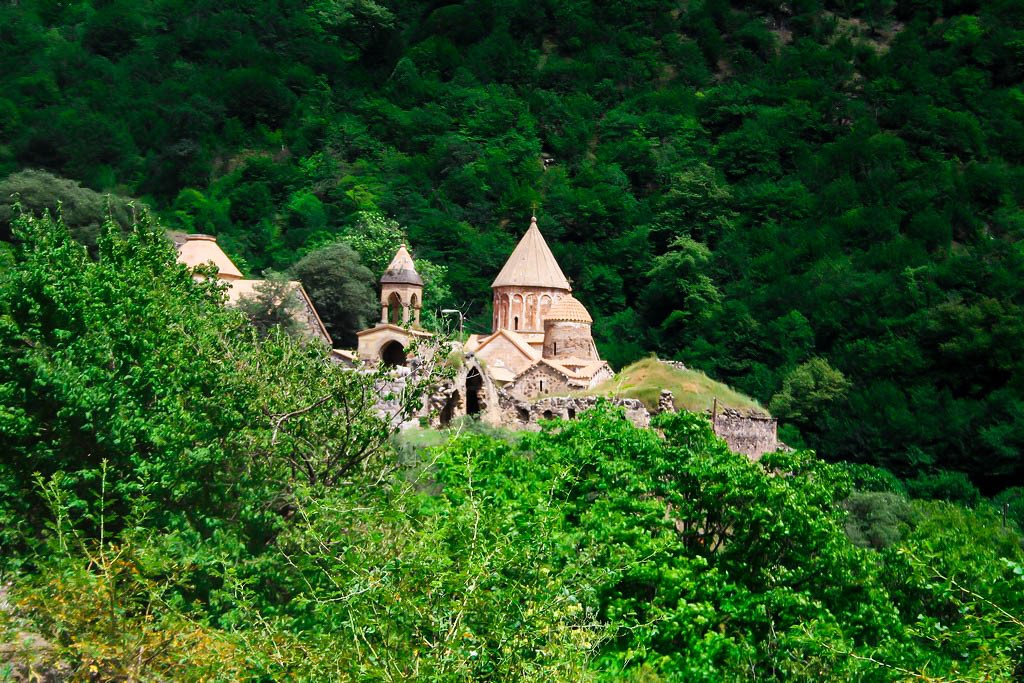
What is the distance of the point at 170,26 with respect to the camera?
2384 inches

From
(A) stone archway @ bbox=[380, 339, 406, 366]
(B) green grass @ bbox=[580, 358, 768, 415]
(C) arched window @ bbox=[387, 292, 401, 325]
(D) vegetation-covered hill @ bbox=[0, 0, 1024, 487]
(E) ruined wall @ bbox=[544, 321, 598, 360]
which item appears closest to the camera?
(B) green grass @ bbox=[580, 358, 768, 415]

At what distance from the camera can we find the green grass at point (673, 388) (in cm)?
2505

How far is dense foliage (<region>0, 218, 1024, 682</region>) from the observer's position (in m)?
6.73

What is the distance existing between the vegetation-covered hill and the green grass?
26.6 feet

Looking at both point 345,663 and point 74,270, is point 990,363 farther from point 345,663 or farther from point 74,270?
point 345,663

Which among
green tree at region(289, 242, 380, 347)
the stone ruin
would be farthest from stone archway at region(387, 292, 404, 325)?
the stone ruin

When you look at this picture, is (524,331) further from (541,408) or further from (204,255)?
(204,255)

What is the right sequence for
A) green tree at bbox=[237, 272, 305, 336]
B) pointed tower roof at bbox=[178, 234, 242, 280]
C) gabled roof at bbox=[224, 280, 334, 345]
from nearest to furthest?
green tree at bbox=[237, 272, 305, 336] → gabled roof at bbox=[224, 280, 334, 345] → pointed tower roof at bbox=[178, 234, 242, 280]

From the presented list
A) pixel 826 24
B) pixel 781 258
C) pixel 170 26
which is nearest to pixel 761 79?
pixel 826 24

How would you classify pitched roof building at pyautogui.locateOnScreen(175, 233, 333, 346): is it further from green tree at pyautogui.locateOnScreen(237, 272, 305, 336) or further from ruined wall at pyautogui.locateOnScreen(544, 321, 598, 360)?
ruined wall at pyautogui.locateOnScreen(544, 321, 598, 360)

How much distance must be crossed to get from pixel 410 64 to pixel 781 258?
24.1 metres

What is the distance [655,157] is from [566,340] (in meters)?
25.1

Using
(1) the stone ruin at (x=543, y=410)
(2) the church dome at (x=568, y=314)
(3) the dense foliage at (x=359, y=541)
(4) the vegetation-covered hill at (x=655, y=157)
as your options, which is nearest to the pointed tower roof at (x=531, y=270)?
(2) the church dome at (x=568, y=314)

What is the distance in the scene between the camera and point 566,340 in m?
28.2
